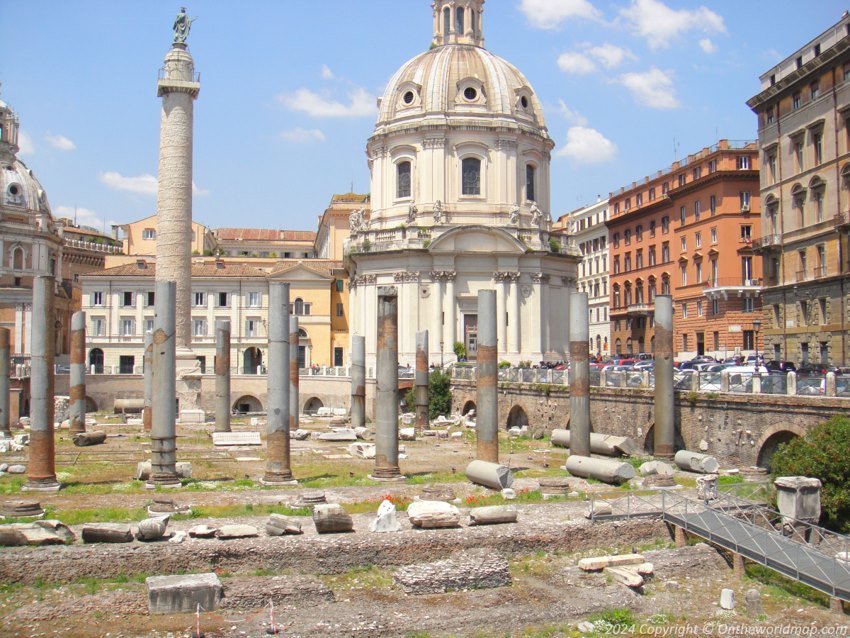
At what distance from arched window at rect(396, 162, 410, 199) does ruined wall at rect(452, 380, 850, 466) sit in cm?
2582

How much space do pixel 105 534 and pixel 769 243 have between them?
36.6 m

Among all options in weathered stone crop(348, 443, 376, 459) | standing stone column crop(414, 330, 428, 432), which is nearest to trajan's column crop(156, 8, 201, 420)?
standing stone column crop(414, 330, 428, 432)

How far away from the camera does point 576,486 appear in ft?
77.1

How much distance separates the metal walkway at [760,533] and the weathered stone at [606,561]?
1201mm

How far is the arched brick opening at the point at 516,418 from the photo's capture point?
4181 centimetres

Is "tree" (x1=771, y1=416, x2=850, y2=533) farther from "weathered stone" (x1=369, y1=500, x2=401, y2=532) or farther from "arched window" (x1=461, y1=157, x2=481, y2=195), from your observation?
"arched window" (x1=461, y1=157, x2=481, y2=195)

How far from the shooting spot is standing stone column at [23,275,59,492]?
22625mm

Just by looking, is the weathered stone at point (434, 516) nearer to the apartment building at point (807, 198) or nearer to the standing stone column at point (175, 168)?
the apartment building at point (807, 198)

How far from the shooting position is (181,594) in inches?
563

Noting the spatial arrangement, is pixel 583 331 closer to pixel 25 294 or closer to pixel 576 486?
pixel 576 486

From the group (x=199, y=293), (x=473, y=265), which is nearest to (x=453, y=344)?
(x=473, y=265)

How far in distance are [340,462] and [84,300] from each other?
42123mm

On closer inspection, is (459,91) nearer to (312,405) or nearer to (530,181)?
(530,181)

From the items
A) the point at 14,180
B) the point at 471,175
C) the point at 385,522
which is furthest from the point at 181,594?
the point at 14,180
